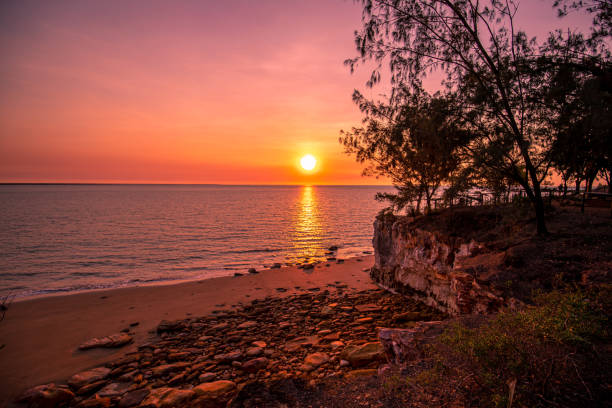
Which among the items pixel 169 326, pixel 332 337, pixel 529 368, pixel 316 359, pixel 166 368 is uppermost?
pixel 529 368

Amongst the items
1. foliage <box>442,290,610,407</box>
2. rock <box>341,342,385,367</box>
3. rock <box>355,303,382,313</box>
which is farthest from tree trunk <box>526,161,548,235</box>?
rock <box>341,342,385,367</box>

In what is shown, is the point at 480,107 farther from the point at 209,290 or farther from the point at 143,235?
the point at 143,235

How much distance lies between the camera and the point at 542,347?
4070 mm

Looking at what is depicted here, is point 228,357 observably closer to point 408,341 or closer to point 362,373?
point 362,373

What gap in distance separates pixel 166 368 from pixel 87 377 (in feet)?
7.91

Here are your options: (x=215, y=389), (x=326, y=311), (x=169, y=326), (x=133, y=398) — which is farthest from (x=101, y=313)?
(x=326, y=311)

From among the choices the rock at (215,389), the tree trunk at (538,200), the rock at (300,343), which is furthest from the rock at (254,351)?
the tree trunk at (538,200)

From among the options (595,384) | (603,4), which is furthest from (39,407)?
(603,4)

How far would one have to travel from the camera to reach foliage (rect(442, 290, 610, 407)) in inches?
137

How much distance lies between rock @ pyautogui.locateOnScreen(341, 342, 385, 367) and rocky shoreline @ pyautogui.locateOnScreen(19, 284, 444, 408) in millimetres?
25

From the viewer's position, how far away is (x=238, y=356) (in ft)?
28.5

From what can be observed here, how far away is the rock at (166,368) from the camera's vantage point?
8.12 m

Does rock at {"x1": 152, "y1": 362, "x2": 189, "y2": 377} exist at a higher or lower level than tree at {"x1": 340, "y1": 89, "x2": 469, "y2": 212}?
lower

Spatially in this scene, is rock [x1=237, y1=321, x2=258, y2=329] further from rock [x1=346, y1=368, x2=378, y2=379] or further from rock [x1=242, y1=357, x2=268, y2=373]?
rock [x1=346, y1=368, x2=378, y2=379]
